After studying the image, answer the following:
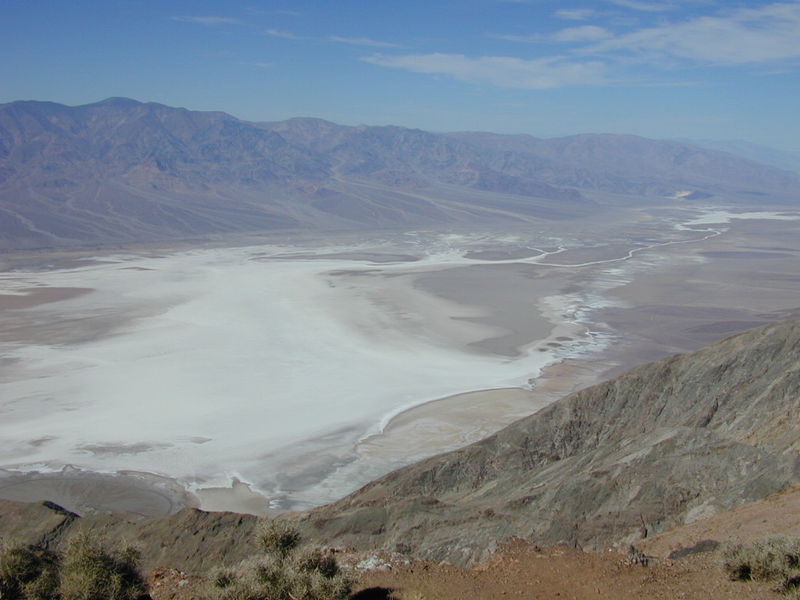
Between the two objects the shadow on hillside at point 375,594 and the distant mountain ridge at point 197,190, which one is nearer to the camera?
the shadow on hillside at point 375,594

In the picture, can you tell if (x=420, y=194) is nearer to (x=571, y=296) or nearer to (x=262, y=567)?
(x=571, y=296)

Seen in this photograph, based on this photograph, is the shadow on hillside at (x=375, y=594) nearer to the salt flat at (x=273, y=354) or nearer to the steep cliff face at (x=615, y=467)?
the steep cliff face at (x=615, y=467)

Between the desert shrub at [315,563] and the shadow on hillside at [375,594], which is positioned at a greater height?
the desert shrub at [315,563]

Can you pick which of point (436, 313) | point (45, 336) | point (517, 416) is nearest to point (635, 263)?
point (436, 313)

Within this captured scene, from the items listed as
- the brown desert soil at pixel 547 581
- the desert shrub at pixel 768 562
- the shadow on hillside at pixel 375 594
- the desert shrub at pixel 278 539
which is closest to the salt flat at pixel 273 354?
the desert shrub at pixel 278 539

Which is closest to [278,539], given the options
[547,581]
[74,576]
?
[74,576]
